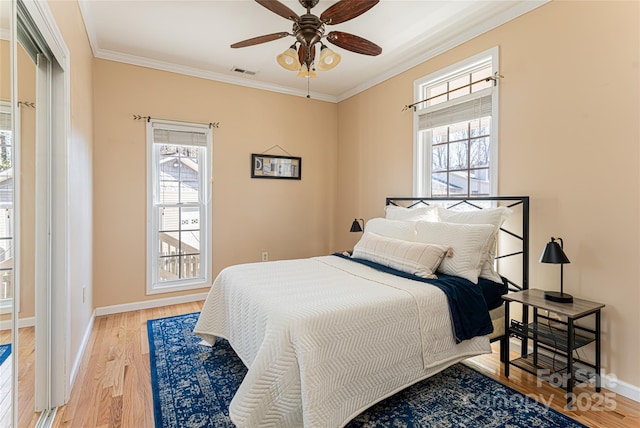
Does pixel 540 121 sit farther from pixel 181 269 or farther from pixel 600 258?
pixel 181 269

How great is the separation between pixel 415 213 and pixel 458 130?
93 cm

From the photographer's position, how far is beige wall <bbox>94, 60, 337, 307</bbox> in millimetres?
3467

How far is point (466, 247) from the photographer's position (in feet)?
7.84

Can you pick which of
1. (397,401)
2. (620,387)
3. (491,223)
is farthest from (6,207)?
(620,387)

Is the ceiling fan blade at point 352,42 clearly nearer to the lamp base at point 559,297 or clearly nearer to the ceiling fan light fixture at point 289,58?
the ceiling fan light fixture at point 289,58

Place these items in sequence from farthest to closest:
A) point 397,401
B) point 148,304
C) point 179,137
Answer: point 179,137 → point 148,304 → point 397,401

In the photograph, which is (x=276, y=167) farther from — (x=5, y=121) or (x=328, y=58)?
(x=5, y=121)

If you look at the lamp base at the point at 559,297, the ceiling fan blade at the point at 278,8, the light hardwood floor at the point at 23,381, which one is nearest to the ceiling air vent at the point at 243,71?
the ceiling fan blade at the point at 278,8

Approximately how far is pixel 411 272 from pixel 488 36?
2149mm

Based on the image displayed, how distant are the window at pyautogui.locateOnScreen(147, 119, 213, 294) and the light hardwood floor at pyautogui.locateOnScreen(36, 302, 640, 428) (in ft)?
3.36

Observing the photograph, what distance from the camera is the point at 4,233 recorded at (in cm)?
126

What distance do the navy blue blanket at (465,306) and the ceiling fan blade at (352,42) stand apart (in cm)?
178

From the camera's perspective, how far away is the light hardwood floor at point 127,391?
1824 millimetres

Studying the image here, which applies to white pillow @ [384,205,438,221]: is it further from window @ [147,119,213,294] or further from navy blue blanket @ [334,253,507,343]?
window @ [147,119,213,294]
